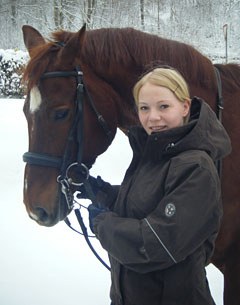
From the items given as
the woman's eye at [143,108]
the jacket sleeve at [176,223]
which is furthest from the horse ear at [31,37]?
the jacket sleeve at [176,223]

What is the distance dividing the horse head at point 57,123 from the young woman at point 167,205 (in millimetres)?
331

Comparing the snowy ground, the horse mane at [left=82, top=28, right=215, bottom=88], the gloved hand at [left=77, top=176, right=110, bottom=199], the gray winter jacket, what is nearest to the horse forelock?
the horse mane at [left=82, top=28, right=215, bottom=88]

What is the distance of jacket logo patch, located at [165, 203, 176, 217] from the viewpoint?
108 centimetres

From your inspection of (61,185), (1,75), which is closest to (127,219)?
(61,185)

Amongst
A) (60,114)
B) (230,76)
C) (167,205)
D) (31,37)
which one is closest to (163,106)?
(167,205)

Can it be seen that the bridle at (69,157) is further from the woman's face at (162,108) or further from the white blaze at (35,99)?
the woman's face at (162,108)

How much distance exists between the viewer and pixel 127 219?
1.18 metres

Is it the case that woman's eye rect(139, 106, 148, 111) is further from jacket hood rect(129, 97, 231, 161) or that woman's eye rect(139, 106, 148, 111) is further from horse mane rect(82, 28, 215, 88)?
horse mane rect(82, 28, 215, 88)

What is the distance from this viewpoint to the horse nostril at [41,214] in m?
1.56

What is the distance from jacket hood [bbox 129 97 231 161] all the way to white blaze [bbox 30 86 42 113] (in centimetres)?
58

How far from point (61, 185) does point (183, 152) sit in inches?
24.8

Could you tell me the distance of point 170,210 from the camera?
3.55 feet

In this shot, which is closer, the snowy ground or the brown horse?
the brown horse

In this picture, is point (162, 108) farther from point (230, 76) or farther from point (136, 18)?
point (136, 18)
